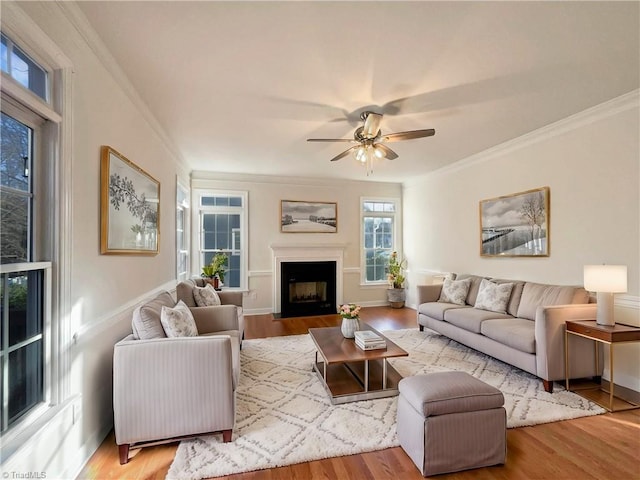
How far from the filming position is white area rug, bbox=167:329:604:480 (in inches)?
75.4

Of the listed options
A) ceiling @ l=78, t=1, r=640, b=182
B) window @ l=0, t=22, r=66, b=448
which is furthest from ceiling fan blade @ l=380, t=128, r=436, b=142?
window @ l=0, t=22, r=66, b=448

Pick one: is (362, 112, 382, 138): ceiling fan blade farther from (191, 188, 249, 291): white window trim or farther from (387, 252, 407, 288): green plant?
(387, 252, 407, 288): green plant

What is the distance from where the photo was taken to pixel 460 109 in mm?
3023

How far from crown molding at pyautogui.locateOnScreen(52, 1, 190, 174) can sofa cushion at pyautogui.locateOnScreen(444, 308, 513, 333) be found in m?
4.23

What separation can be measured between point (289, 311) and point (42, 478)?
4.61 m

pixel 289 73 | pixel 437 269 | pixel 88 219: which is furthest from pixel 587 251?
pixel 88 219

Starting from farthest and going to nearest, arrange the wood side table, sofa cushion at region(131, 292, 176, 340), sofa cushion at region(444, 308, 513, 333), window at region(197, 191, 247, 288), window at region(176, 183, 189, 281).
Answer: window at region(197, 191, 247, 288) → window at region(176, 183, 189, 281) → sofa cushion at region(444, 308, 513, 333) → the wood side table → sofa cushion at region(131, 292, 176, 340)

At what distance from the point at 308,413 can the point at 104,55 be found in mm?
3071

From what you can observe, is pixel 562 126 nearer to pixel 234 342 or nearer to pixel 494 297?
pixel 494 297

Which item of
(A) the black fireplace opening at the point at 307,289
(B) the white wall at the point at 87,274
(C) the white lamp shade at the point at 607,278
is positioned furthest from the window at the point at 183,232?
(C) the white lamp shade at the point at 607,278

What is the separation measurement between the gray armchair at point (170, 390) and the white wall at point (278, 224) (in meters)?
3.91

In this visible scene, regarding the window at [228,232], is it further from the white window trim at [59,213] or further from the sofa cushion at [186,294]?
the white window trim at [59,213]

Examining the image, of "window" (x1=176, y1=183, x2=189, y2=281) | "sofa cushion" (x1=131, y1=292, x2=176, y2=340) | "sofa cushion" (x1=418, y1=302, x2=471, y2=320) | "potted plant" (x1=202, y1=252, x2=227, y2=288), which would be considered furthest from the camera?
"potted plant" (x1=202, y1=252, x2=227, y2=288)

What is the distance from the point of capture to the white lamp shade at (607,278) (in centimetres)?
254
